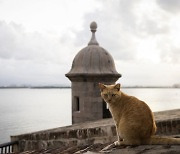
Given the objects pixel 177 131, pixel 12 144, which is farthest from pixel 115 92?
pixel 12 144

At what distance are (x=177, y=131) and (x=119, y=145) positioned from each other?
1515mm

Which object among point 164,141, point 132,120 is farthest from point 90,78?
point 164,141

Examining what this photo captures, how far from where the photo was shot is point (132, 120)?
391 cm

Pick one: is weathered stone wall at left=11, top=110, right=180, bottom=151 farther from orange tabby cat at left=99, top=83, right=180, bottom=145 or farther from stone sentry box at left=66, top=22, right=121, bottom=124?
stone sentry box at left=66, top=22, right=121, bottom=124

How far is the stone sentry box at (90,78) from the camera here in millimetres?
11047

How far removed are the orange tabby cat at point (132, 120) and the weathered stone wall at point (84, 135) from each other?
4.83 feet

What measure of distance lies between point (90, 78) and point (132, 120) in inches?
282

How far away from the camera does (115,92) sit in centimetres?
418

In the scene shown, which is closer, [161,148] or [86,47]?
[161,148]

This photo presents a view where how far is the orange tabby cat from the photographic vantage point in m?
3.87

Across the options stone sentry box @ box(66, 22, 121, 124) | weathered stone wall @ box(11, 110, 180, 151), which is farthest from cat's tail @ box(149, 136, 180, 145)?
stone sentry box @ box(66, 22, 121, 124)

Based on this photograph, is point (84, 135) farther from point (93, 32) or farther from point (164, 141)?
point (93, 32)

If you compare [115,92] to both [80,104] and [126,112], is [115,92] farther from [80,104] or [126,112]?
[80,104]

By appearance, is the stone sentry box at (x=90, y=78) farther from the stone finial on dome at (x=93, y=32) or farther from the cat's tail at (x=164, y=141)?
the cat's tail at (x=164, y=141)
